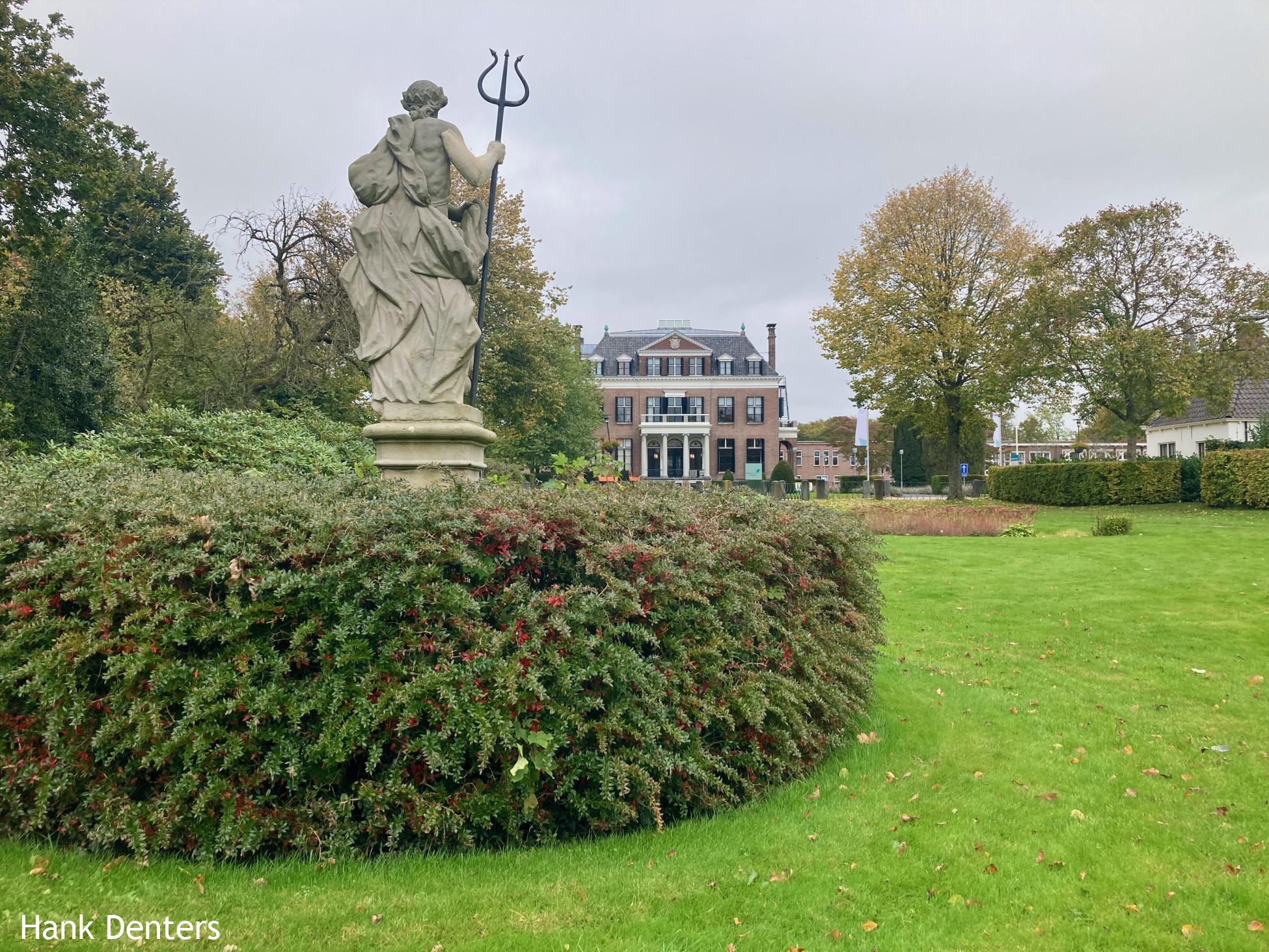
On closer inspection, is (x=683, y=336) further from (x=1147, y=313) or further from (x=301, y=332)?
(x=301, y=332)

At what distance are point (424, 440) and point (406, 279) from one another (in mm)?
1317

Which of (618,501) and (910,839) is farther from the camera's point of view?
(618,501)

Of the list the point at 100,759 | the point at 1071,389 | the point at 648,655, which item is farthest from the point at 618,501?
the point at 1071,389

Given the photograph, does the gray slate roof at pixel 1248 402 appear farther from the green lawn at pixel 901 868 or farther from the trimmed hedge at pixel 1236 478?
the green lawn at pixel 901 868

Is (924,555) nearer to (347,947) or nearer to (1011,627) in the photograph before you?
(1011,627)

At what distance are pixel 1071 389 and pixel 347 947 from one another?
35079 mm

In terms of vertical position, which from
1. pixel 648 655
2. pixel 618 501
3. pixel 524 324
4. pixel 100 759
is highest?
pixel 524 324

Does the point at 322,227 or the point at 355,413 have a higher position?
the point at 322,227

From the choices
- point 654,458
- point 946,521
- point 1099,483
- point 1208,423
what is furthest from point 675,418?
point 946,521

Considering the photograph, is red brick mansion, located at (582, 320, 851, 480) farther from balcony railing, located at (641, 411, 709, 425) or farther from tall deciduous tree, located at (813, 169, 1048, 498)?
tall deciduous tree, located at (813, 169, 1048, 498)

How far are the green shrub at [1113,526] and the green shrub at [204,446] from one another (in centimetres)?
1685

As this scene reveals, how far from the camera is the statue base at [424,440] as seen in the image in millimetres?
5922

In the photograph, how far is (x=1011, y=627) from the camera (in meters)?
8.45

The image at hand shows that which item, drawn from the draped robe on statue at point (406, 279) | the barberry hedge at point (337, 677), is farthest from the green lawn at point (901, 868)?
the draped robe on statue at point (406, 279)
